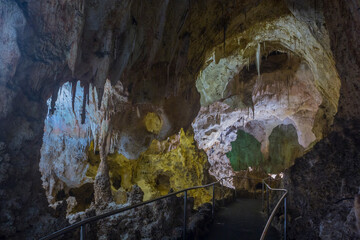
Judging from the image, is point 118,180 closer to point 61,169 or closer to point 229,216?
point 61,169

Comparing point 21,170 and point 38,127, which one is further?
point 38,127

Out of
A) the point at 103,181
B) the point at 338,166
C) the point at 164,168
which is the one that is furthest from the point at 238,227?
the point at 164,168

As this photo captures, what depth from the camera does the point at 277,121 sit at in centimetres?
1805

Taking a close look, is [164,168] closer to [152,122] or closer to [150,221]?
[152,122]

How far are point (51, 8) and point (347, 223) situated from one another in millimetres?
4905

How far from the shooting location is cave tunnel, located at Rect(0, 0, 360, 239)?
9.55 feet

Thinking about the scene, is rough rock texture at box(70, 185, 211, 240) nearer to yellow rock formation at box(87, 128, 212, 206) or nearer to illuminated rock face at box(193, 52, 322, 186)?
yellow rock formation at box(87, 128, 212, 206)

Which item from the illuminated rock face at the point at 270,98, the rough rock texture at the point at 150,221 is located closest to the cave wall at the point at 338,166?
the rough rock texture at the point at 150,221

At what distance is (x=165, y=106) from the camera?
368 inches

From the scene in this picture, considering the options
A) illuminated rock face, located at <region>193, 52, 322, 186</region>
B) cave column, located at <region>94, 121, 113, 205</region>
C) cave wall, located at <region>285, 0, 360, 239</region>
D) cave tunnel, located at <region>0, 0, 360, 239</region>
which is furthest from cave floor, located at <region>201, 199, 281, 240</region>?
illuminated rock face, located at <region>193, 52, 322, 186</region>

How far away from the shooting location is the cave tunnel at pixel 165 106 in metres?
2.91

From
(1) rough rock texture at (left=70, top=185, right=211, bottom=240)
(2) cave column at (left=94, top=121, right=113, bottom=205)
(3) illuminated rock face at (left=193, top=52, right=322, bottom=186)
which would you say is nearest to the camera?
(1) rough rock texture at (left=70, top=185, right=211, bottom=240)

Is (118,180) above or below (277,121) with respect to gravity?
below

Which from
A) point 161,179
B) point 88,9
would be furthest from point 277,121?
point 88,9
